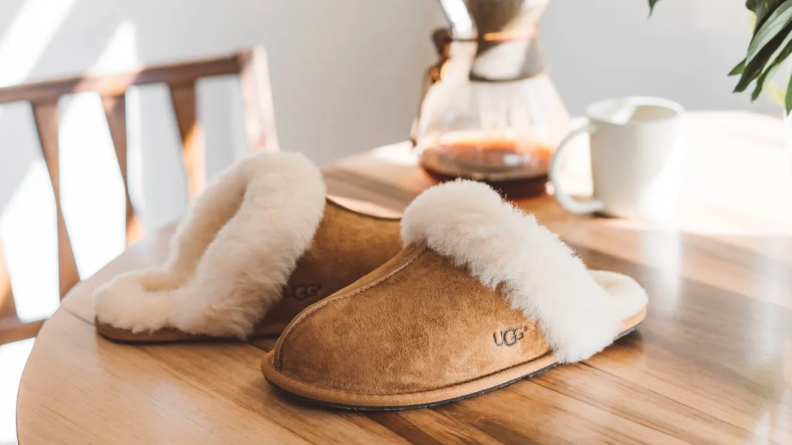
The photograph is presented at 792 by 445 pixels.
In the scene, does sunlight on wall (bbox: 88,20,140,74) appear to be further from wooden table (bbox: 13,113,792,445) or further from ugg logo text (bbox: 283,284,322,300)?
ugg logo text (bbox: 283,284,322,300)

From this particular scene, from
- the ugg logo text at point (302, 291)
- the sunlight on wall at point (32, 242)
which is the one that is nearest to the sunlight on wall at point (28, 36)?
the sunlight on wall at point (32, 242)

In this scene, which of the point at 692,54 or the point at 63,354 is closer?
the point at 63,354

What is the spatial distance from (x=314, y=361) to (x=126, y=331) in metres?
0.19

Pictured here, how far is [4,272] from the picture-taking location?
3.01ft

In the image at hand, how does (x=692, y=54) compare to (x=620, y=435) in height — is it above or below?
above

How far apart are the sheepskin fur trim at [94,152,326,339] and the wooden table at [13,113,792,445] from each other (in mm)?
23

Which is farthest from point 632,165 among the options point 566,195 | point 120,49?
point 120,49

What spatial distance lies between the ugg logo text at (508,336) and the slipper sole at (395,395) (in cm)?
2

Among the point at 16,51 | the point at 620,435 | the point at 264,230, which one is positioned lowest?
the point at 620,435

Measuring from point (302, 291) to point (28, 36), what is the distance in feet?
3.24

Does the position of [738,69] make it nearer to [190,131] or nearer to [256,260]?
[256,260]

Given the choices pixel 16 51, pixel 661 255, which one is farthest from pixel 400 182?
pixel 16 51

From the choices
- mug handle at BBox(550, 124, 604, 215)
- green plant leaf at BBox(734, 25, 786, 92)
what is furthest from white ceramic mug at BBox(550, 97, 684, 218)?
green plant leaf at BBox(734, 25, 786, 92)

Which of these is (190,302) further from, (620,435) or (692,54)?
(692,54)
